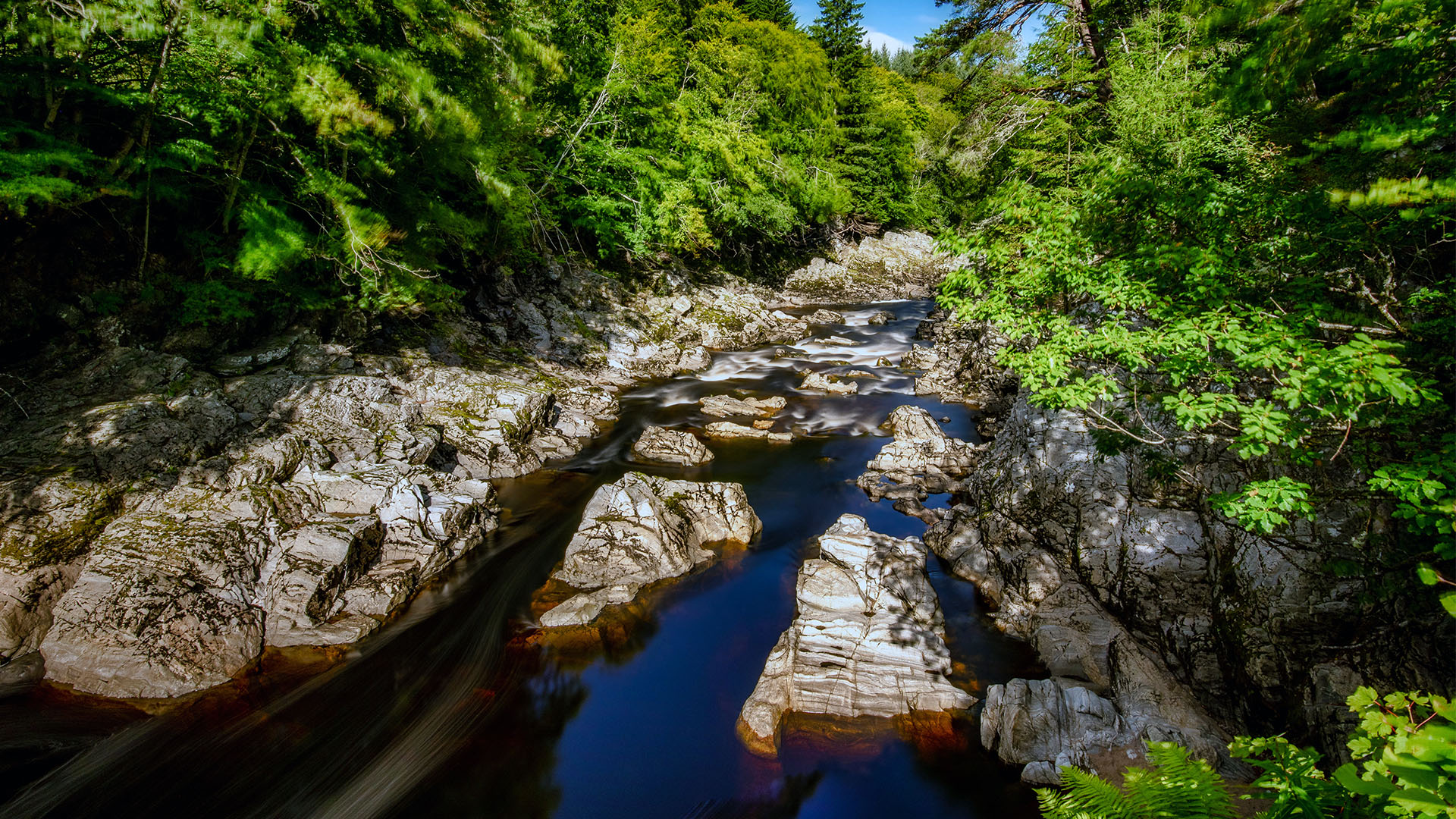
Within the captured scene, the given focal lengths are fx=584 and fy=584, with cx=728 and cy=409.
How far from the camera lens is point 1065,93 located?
13617 millimetres

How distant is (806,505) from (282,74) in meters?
11.5

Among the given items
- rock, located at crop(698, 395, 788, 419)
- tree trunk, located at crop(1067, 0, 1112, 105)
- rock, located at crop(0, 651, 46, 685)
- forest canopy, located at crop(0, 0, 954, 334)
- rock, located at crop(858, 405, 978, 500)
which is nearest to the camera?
rock, located at crop(0, 651, 46, 685)

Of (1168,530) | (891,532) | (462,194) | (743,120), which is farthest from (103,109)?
(743,120)

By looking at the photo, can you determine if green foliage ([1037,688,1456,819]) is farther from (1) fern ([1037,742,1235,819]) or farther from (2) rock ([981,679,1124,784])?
(2) rock ([981,679,1124,784])

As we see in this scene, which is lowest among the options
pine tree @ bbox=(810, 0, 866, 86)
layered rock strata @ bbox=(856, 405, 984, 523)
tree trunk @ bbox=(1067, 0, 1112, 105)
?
layered rock strata @ bbox=(856, 405, 984, 523)

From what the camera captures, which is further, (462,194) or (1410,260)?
(462,194)

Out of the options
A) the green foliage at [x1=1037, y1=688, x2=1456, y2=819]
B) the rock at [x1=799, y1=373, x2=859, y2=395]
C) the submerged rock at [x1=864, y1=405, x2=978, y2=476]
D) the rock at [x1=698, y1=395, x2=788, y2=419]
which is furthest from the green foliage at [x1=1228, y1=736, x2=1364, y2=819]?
the rock at [x1=799, y1=373, x2=859, y2=395]

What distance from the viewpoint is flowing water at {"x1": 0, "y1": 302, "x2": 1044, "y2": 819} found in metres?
5.80

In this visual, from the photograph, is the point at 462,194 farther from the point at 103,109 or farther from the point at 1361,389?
the point at 1361,389

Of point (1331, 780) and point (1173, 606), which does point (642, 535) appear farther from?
point (1331, 780)

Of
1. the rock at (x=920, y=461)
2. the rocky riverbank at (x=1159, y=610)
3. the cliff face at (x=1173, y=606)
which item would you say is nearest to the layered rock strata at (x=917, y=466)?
the rock at (x=920, y=461)

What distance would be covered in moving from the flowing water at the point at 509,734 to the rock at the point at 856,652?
0.30m

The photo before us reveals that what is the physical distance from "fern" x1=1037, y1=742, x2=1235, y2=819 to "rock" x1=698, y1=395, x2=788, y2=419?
12.4 meters

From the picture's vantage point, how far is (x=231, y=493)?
27.1 ft
